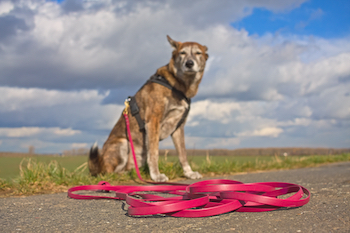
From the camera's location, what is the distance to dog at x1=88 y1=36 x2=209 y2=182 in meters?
5.03

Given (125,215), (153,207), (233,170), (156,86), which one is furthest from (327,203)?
(233,170)

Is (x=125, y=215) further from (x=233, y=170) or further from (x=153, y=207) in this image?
(x=233, y=170)

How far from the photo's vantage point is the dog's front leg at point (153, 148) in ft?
16.2

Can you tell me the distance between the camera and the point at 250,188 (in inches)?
102

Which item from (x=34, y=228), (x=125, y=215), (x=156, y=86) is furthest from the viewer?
(x=156, y=86)

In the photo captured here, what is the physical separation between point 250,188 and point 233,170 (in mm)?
3985

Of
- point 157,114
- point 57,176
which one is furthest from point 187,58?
point 57,176

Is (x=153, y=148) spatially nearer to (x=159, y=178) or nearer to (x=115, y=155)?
(x=159, y=178)

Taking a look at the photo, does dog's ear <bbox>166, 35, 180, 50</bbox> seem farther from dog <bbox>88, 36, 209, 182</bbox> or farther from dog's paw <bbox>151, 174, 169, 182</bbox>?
dog's paw <bbox>151, 174, 169, 182</bbox>

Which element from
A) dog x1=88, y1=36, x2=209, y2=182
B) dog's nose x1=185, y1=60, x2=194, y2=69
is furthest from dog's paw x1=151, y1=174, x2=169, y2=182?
dog's nose x1=185, y1=60, x2=194, y2=69

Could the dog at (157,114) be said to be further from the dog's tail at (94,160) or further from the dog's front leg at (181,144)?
the dog's front leg at (181,144)

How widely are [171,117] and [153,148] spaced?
29.9 inches

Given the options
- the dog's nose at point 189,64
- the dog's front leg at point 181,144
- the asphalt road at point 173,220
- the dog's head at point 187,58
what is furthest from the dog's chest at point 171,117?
the asphalt road at point 173,220

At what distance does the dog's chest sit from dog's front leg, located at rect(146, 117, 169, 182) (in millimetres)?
256
